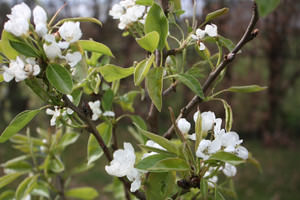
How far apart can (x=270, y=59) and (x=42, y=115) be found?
10.8ft

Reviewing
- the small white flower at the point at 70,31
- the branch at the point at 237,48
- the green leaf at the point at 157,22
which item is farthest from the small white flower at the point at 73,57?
the branch at the point at 237,48

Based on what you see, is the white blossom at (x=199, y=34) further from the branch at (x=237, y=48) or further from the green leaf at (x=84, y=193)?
the green leaf at (x=84, y=193)

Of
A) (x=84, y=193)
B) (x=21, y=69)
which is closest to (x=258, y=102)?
(x=84, y=193)

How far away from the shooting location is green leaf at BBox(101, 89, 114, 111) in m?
0.61

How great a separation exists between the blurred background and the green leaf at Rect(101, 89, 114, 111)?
2552mm

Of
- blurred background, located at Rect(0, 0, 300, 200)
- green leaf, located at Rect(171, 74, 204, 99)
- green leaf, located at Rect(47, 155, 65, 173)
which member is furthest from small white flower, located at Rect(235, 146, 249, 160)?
blurred background, located at Rect(0, 0, 300, 200)

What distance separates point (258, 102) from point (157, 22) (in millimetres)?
4670

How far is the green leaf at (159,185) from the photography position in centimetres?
45

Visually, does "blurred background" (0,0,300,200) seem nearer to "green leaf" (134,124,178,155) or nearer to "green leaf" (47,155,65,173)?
"green leaf" (47,155,65,173)

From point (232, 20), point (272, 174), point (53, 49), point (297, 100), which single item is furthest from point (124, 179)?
point (297, 100)

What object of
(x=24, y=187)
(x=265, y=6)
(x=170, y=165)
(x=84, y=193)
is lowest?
(x=84, y=193)

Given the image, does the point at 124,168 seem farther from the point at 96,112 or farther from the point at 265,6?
the point at 265,6

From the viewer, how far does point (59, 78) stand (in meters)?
0.39

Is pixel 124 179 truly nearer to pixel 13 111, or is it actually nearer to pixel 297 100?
pixel 13 111
